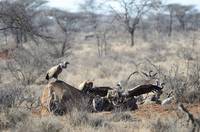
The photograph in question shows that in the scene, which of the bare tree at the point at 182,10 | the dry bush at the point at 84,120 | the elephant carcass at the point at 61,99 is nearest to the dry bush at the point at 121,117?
the dry bush at the point at 84,120

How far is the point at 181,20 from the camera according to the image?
66875 millimetres

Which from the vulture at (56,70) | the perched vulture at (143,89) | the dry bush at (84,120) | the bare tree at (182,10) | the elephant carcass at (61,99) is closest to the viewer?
the dry bush at (84,120)

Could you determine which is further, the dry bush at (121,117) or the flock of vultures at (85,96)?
the flock of vultures at (85,96)

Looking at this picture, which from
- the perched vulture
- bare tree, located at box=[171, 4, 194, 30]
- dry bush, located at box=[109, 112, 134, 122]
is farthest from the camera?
bare tree, located at box=[171, 4, 194, 30]

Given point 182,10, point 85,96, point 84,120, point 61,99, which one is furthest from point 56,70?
point 182,10

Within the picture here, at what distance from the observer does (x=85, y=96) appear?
10578mm

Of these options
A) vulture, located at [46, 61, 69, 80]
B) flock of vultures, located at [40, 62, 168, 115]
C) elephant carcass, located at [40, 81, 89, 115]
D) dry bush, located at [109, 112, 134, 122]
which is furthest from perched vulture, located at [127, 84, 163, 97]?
vulture, located at [46, 61, 69, 80]

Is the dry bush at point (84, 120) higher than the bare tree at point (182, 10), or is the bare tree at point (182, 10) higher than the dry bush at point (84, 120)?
the bare tree at point (182, 10)

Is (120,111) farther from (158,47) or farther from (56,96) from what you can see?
(158,47)

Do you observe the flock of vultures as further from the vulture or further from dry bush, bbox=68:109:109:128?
dry bush, bbox=68:109:109:128

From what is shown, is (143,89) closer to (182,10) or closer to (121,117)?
(121,117)

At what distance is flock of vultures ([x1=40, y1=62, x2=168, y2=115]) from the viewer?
33.5ft

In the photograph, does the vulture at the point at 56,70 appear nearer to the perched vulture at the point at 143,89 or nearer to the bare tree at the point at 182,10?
the perched vulture at the point at 143,89

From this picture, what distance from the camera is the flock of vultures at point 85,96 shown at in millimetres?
10211
